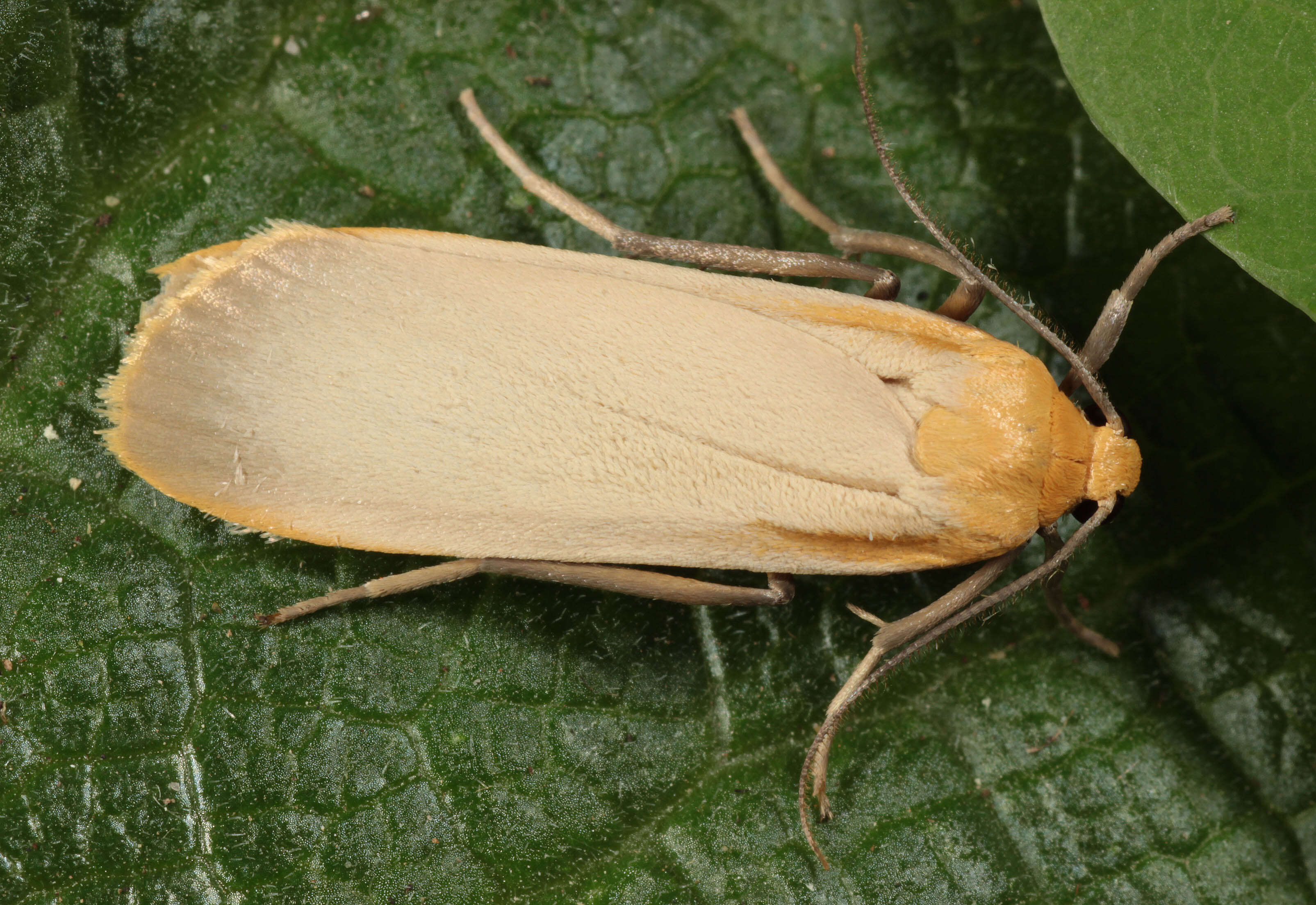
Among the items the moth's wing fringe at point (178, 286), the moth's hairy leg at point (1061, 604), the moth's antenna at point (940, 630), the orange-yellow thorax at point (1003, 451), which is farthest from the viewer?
the moth's hairy leg at point (1061, 604)

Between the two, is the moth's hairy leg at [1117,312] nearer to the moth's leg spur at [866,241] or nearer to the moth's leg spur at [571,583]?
the moth's leg spur at [866,241]

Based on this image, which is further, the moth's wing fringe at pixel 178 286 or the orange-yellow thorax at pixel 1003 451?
the orange-yellow thorax at pixel 1003 451

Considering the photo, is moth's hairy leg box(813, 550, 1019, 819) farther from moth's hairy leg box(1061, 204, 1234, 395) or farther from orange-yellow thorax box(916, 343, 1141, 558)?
moth's hairy leg box(1061, 204, 1234, 395)

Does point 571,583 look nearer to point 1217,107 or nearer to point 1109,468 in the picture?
point 1109,468

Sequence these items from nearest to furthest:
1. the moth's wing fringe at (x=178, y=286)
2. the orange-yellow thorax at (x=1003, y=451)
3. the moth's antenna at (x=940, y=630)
Answer: the moth's wing fringe at (x=178, y=286)
the orange-yellow thorax at (x=1003, y=451)
the moth's antenna at (x=940, y=630)

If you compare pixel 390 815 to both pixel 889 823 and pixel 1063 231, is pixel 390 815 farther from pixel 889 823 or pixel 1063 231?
pixel 1063 231

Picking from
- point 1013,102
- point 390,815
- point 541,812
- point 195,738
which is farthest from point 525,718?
point 1013,102

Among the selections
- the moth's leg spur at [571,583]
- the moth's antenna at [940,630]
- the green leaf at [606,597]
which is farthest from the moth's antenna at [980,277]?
the moth's leg spur at [571,583]
